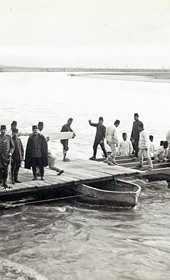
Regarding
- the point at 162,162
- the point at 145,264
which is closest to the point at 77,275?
the point at 145,264

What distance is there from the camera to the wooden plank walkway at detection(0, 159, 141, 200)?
12484 mm

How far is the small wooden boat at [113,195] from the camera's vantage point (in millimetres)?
13258

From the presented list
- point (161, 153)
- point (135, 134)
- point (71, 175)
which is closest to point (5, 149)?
point (71, 175)

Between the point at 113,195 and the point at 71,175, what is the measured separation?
143 cm

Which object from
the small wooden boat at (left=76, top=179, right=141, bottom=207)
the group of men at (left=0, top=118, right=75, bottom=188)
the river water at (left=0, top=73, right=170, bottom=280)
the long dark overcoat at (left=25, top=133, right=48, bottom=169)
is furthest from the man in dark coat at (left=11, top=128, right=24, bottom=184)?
the small wooden boat at (left=76, top=179, right=141, bottom=207)

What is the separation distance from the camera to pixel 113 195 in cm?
1343

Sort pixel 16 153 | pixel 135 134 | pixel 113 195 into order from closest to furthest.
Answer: pixel 16 153
pixel 113 195
pixel 135 134

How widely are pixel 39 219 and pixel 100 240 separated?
2.01m

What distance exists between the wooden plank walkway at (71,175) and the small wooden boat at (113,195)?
0.32 meters

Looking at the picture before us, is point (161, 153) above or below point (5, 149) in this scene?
below

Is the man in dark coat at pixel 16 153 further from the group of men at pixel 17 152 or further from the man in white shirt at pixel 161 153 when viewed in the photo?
the man in white shirt at pixel 161 153

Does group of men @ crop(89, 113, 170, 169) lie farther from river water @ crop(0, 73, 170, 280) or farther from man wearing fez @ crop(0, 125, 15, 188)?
man wearing fez @ crop(0, 125, 15, 188)

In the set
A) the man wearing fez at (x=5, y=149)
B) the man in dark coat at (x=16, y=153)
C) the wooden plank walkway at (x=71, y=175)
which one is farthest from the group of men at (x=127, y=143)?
the man wearing fez at (x=5, y=149)

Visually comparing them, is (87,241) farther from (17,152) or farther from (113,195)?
(17,152)
